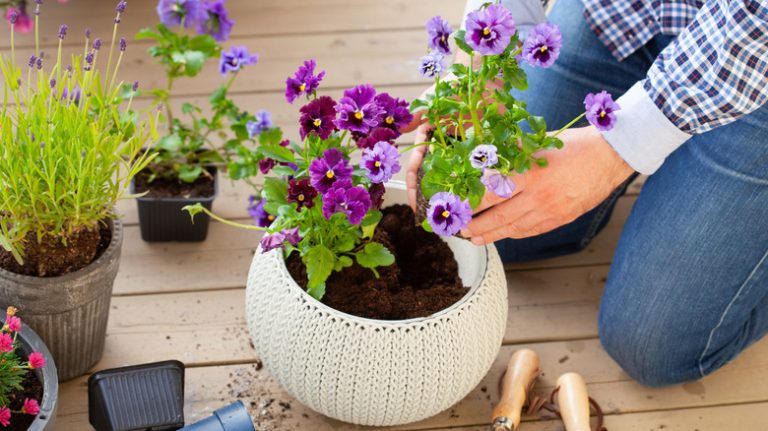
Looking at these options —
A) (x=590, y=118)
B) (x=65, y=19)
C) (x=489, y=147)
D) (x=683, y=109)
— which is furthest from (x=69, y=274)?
(x=65, y=19)

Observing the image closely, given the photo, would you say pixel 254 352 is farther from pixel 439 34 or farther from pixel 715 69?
pixel 715 69

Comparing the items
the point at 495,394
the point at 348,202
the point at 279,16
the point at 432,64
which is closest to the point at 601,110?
the point at 432,64

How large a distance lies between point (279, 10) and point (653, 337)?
133 cm

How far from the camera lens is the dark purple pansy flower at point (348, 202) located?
46.9 inches

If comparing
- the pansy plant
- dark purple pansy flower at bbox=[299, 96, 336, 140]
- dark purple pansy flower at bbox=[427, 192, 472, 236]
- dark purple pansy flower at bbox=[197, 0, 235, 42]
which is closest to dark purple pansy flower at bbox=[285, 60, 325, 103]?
dark purple pansy flower at bbox=[299, 96, 336, 140]

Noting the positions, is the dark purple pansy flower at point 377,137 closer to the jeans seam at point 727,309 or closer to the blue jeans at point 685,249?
the blue jeans at point 685,249

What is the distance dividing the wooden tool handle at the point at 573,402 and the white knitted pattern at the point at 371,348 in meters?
0.17

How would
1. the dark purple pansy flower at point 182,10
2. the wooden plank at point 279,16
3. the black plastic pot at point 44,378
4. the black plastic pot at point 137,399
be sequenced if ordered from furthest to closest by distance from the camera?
the wooden plank at point 279,16
the dark purple pansy flower at point 182,10
the black plastic pot at point 137,399
the black plastic pot at point 44,378

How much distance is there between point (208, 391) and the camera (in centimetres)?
155

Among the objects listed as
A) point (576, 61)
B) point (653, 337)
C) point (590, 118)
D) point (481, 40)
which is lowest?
point (653, 337)

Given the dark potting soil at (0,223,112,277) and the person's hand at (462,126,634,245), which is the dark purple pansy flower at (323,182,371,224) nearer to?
the person's hand at (462,126,634,245)

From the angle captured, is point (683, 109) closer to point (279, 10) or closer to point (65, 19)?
point (279, 10)

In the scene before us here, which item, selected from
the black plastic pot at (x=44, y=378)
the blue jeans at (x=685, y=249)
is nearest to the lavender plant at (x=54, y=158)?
the black plastic pot at (x=44, y=378)

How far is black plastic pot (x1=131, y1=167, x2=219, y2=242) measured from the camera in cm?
171
